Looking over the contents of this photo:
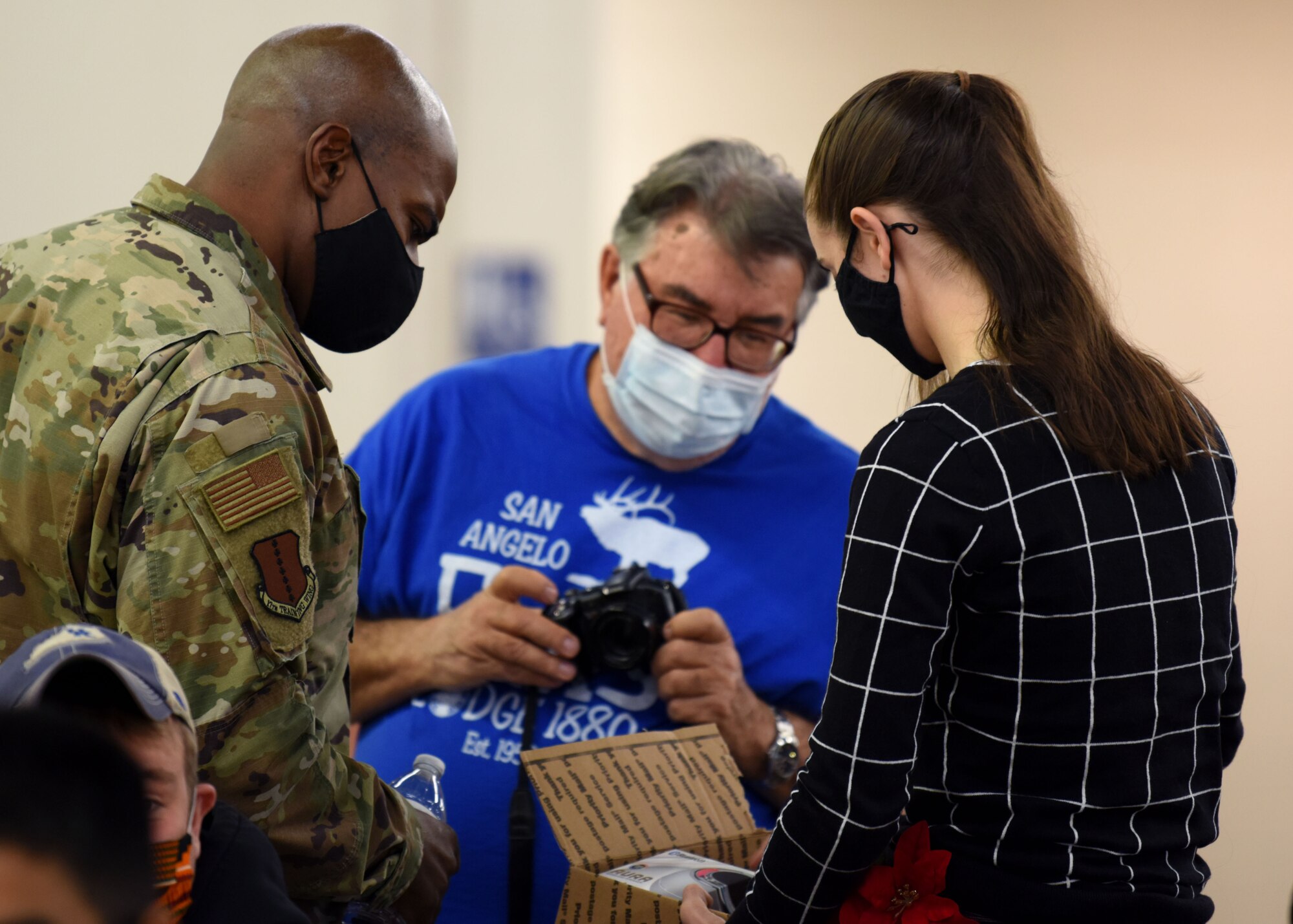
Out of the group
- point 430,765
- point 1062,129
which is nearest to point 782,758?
point 430,765

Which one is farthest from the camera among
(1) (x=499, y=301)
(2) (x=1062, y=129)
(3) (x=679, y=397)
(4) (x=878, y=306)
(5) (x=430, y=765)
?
(1) (x=499, y=301)

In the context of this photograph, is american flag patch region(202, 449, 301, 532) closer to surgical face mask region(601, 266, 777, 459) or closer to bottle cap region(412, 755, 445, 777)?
bottle cap region(412, 755, 445, 777)

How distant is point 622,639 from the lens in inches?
62.6

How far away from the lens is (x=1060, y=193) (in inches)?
43.5

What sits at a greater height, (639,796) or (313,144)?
(313,144)

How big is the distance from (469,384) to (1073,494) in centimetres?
119

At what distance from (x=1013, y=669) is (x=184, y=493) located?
0.69 m

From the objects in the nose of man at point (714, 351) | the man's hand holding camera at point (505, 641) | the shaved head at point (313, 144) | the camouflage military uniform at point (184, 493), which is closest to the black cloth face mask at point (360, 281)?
the shaved head at point (313, 144)

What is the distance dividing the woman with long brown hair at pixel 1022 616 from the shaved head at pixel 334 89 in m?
0.52

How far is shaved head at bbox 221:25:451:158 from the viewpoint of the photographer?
1149 millimetres

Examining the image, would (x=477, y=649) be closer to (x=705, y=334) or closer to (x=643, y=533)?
(x=643, y=533)

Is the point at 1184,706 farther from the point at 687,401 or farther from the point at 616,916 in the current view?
the point at 687,401

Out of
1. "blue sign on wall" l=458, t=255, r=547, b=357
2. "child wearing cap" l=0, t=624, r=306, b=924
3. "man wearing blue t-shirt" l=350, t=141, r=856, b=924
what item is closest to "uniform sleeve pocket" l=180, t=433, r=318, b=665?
"child wearing cap" l=0, t=624, r=306, b=924

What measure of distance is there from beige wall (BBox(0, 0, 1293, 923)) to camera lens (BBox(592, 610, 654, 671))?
1.14 meters
